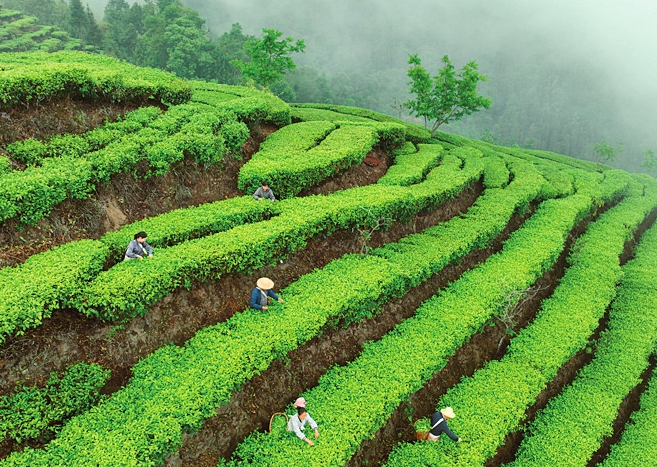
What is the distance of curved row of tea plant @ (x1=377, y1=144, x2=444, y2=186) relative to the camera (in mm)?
17016

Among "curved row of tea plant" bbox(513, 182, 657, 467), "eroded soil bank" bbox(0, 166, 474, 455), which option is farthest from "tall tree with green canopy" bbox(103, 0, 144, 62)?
"curved row of tea plant" bbox(513, 182, 657, 467)

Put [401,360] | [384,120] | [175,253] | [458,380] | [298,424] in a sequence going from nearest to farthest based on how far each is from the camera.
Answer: [298,424] < [175,253] < [401,360] < [458,380] < [384,120]

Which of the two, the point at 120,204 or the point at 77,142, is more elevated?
the point at 77,142

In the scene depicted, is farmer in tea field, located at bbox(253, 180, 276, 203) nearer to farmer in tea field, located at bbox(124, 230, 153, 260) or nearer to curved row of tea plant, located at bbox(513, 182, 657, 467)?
farmer in tea field, located at bbox(124, 230, 153, 260)

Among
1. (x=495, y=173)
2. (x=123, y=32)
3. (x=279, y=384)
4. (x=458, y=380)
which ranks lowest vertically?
(x=458, y=380)

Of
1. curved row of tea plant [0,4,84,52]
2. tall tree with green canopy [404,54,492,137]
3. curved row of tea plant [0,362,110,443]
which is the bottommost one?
curved row of tea plant [0,362,110,443]

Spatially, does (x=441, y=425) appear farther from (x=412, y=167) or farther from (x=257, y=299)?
(x=412, y=167)

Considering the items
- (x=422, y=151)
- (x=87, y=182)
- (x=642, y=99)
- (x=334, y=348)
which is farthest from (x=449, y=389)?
(x=642, y=99)

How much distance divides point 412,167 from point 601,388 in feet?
37.6

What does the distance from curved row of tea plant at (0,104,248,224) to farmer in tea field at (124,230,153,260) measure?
2.55 meters

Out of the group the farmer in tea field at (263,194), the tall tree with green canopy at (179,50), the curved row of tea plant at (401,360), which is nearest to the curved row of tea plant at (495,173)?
the curved row of tea plant at (401,360)

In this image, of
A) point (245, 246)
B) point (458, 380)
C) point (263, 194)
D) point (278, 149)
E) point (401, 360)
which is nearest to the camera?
point (401, 360)

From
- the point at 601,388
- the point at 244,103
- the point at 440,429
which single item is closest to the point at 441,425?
the point at 440,429

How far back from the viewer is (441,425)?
9.05 metres
